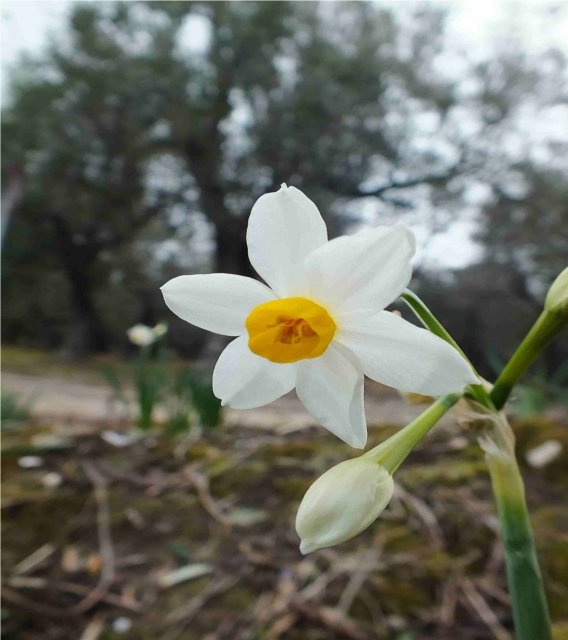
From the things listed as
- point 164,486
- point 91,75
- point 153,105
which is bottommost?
point 164,486

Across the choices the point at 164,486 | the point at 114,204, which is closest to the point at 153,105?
the point at 114,204

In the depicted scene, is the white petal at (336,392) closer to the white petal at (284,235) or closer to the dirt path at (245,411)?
the white petal at (284,235)

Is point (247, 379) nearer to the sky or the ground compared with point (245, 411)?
nearer to the sky

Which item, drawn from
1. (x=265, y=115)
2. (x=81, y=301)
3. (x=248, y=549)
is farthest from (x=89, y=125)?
(x=248, y=549)

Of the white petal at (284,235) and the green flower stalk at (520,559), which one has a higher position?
the white petal at (284,235)

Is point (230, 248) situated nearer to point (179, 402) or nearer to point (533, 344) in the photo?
point (179, 402)

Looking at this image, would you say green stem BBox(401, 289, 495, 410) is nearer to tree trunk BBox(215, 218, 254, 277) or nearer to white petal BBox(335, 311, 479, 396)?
white petal BBox(335, 311, 479, 396)

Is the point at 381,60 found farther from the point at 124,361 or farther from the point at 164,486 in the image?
the point at 164,486

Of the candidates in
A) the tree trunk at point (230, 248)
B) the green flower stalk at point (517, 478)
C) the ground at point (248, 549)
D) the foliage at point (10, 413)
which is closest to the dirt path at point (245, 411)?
the foliage at point (10, 413)
